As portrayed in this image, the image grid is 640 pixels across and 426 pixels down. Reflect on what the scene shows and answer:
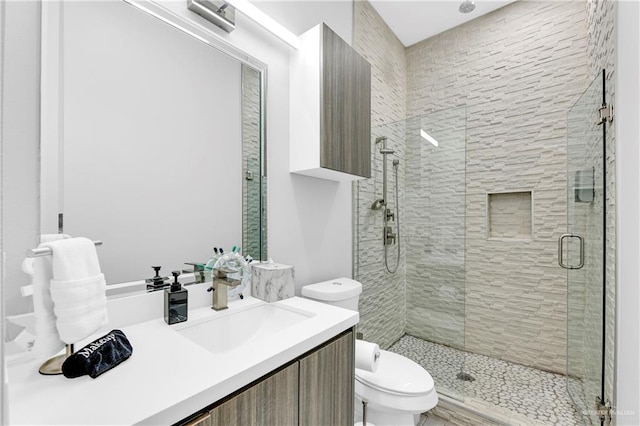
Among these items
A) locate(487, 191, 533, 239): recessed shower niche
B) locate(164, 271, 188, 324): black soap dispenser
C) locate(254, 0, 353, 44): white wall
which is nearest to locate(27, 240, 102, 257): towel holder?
locate(164, 271, 188, 324): black soap dispenser

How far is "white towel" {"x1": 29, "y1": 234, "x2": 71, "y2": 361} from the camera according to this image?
0.65 metres

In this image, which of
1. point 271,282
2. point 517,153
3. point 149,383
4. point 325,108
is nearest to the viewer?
point 149,383

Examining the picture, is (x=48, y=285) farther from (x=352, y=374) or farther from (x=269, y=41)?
(x=269, y=41)

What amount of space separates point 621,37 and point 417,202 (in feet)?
4.37

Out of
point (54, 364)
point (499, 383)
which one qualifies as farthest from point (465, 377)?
point (54, 364)

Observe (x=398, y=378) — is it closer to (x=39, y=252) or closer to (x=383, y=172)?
(x=383, y=172)

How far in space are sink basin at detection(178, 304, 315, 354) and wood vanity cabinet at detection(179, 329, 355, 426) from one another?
18 cm

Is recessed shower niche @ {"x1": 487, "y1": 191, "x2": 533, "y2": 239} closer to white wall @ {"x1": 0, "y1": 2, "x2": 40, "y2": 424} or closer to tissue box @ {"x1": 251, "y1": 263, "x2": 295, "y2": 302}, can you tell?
tissue box @ {"x1": 251, "y1": 263, "x2": 295, "y2": 302}

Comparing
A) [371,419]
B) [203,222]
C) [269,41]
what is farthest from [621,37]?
[371,419]

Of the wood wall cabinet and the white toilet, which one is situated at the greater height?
the wood wall cabinet

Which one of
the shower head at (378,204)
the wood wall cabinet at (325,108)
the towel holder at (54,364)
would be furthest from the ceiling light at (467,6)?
the towel holder at (54,364)

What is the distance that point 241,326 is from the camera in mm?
1162

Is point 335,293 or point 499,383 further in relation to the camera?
point 499,383

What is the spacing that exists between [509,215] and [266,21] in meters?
2.40
